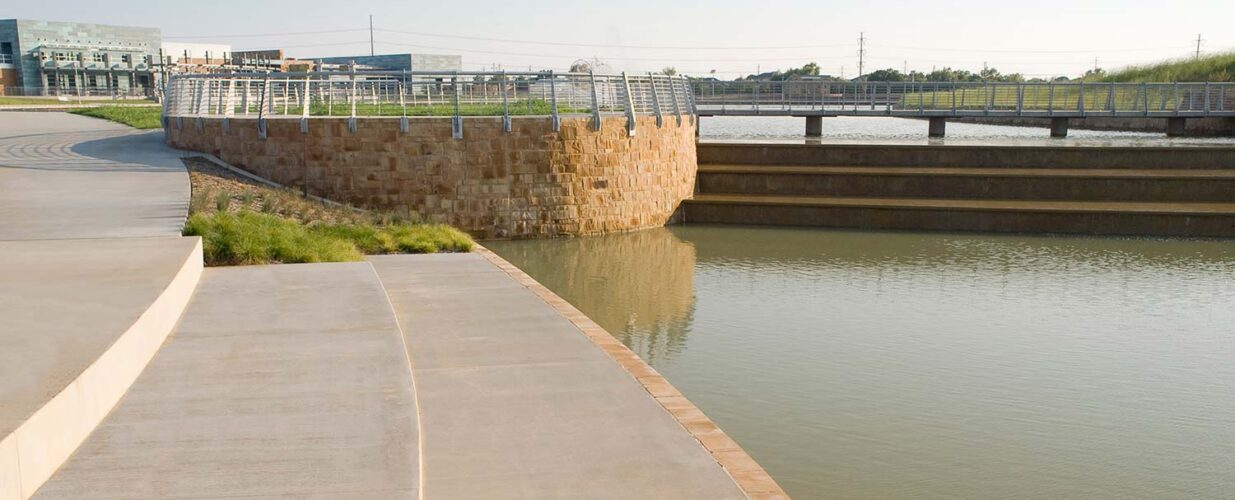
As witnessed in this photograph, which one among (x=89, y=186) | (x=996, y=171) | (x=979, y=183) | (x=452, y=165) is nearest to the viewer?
(x=89, y=186)

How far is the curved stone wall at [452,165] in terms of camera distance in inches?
687

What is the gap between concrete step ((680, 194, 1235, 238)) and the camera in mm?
18734

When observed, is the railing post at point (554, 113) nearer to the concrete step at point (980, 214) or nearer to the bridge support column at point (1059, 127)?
the concrete step at point (980, 214)

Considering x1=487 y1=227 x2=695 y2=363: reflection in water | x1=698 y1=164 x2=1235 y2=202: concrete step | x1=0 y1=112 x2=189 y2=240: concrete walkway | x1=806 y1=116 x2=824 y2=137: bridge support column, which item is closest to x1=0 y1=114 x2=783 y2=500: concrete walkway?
x1=0 y1=112 x2=189 y2=240: concrete walkway

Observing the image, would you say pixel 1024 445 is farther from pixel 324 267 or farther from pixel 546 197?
pixel 546 197

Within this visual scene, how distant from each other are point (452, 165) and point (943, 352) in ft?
31.9

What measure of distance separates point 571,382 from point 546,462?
4.99ft

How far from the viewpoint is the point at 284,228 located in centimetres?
1197

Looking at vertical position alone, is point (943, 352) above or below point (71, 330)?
below

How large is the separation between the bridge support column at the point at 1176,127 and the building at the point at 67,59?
7669cm

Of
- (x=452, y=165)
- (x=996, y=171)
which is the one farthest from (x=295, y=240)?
(x=996, y=171)

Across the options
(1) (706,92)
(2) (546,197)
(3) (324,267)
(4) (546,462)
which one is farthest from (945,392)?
(1) (706,92)

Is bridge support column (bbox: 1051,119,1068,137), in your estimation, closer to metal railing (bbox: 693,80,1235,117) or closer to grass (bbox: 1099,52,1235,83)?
metal railing (bbox: 693,80,1235,117)

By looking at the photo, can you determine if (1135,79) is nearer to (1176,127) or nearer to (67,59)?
(1176,127)
